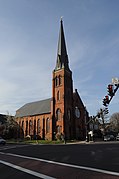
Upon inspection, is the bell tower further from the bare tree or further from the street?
the bare tree

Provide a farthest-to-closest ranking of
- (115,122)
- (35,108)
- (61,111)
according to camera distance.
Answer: (115,122) → (35,108) → (61,111)

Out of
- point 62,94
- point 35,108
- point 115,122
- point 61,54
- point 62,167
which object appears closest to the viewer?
point 62,167

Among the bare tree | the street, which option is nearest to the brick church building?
the bare tree

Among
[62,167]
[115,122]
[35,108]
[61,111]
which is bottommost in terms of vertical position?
[62,167]

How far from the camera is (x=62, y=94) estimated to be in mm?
51812

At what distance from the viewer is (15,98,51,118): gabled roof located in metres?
58.9

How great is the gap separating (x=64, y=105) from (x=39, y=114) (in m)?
11.4

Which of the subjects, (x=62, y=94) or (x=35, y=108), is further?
(x=35, y=108)

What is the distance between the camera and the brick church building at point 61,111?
166 ft

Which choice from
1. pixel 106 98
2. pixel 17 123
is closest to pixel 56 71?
pixel 17 123

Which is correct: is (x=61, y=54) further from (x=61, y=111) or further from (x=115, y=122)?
(x=115, y=122)

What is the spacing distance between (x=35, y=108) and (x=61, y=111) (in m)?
15.7

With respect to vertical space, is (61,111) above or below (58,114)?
above

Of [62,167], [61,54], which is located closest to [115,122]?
[61,54]
